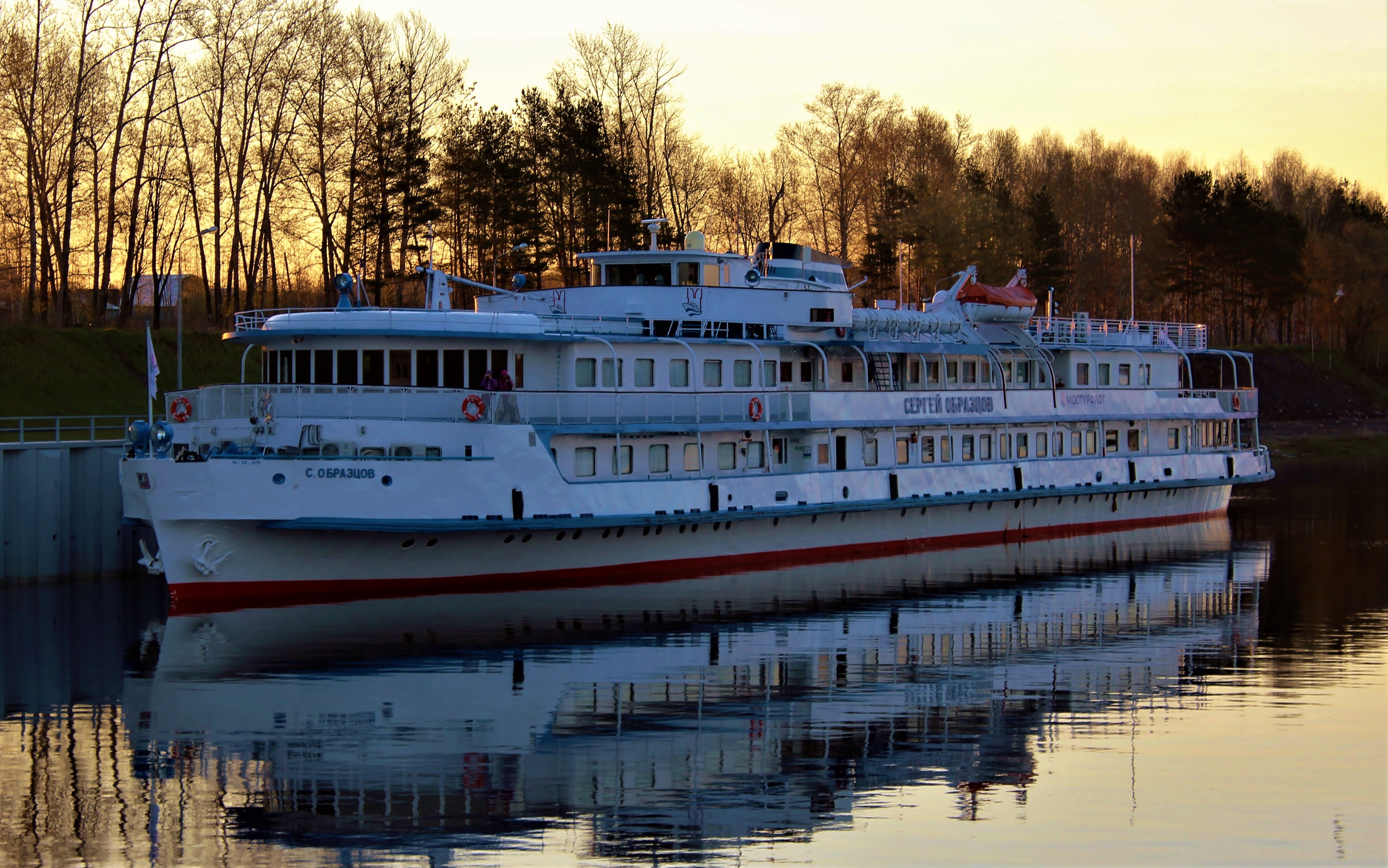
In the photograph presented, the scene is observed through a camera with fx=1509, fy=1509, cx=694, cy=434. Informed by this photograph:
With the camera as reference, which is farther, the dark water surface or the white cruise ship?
the white cruise ship

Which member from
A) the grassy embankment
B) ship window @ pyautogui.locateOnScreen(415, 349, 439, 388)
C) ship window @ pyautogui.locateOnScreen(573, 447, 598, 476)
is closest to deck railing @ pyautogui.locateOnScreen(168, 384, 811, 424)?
ship window @ pyautogui.locateOnScreen(573, 447, 598, 476)

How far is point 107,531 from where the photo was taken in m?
34.5

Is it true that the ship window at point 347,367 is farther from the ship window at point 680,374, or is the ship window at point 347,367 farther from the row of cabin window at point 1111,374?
the row of cabin window at point 1111,374

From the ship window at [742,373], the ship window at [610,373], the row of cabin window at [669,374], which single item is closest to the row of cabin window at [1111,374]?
the row of cabin window at [669,374]

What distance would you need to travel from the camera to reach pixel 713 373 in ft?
121

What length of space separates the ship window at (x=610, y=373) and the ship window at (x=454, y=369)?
145 inches

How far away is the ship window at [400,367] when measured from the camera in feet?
105

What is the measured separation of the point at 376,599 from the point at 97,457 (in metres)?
8.32

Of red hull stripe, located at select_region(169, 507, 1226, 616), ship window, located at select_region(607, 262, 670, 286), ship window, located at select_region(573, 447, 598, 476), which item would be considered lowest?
red hull stripe, located at select_region(169, 507, 1226, 616)

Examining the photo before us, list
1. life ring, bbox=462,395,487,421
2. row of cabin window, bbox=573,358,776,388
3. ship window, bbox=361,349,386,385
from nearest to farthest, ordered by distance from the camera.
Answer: life ring, bbox=462,395,487,421 < ship window, bbox=361,349,386,385 < row of cabin window, bbox=573,358,776,388

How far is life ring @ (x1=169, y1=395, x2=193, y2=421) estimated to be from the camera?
3141 centimetres

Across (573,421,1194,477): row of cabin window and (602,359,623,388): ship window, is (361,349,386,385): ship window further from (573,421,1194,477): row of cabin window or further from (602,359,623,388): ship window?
(602,359,623,388): ship window

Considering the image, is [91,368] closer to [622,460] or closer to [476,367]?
[476,367]

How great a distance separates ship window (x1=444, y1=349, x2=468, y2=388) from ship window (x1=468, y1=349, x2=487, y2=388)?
0.09m
